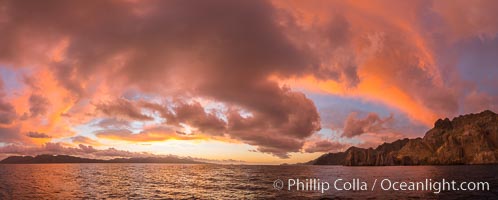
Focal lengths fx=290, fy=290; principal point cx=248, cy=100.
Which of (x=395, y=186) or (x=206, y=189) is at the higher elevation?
(x=395, y=186)

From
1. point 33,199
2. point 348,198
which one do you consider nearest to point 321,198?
point 348,198

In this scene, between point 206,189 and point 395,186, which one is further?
point 395,186

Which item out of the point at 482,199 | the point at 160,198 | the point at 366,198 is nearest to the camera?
the point at 482,199

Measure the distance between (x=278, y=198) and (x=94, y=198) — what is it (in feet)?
107

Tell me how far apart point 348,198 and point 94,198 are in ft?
145

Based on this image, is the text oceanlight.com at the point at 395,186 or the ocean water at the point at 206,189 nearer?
the ocean water at the point at 206,189

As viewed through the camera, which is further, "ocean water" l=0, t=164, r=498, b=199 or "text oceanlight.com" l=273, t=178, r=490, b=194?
"text oceanlight.com" l=273, t=178, r=490, b=194

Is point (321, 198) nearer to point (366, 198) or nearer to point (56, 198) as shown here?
point (366, 198)

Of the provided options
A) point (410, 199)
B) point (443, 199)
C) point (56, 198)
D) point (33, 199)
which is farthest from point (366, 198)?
point (33, 199)

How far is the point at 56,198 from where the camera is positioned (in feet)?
171

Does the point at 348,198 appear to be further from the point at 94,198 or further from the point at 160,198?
the point at 94,198

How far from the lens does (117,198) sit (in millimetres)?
51344

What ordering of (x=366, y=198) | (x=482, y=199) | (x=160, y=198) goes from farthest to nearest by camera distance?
(x=160, y=198)
(x=366, y=198)
(x=482, y=199)

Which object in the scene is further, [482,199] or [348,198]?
[348,198]
